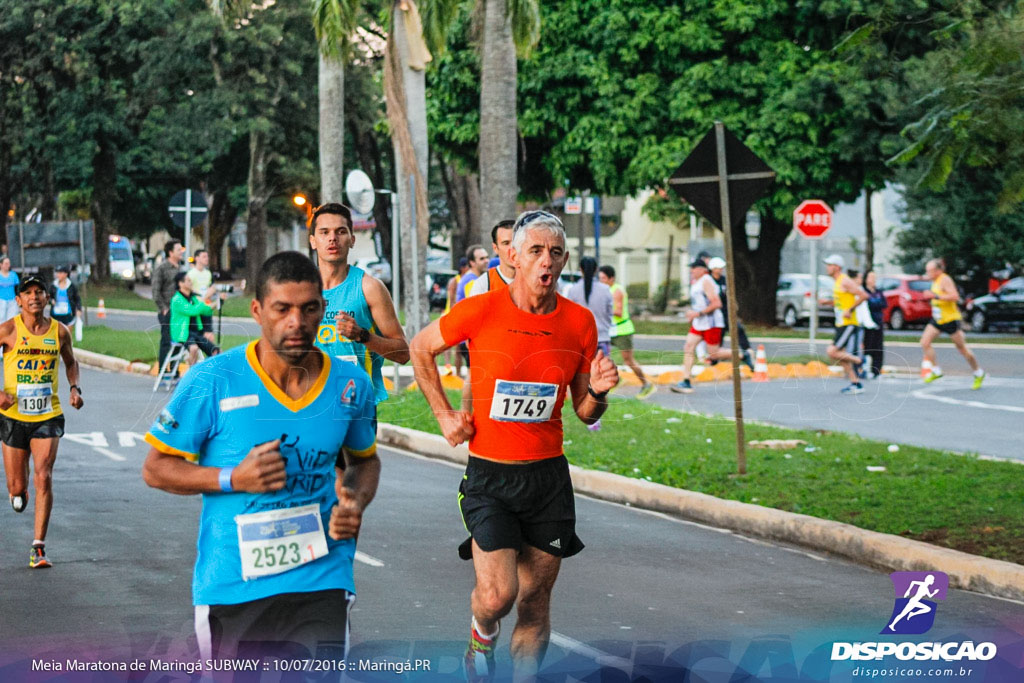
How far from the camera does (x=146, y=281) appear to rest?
78.0 m

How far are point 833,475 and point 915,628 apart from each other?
4.19 m

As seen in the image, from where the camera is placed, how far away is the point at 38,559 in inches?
322

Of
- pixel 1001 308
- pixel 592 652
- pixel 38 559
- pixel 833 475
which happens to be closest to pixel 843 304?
pixel 833 475

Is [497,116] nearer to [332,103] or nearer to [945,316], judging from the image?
[332,103]

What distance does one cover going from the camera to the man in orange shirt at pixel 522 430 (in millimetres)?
5453

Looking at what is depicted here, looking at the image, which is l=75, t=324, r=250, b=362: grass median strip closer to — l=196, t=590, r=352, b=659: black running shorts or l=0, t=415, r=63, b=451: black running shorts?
l=0, t=415, r=63, b=451: black running shorts

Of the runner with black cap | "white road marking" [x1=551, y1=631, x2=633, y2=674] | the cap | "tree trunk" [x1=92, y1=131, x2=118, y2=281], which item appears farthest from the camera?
"tree trunk" [x1=92, y1=131, x2=118, y2=281]

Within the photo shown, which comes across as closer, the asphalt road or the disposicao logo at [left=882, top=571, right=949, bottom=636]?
the asphalt road

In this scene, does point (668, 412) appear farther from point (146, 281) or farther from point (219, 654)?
point (146, 281)

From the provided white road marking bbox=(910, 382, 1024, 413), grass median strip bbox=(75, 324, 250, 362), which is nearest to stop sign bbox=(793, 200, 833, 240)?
white road marking bbox=(910, 382, 1024, 413)

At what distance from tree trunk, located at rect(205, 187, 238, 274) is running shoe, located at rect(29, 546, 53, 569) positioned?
56.1 meters

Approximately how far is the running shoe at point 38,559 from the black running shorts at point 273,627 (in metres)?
4.51

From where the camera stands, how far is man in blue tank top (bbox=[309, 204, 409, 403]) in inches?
259

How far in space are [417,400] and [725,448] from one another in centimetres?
503
